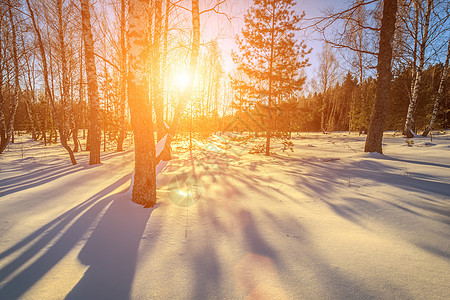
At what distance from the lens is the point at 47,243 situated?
7.13 ft

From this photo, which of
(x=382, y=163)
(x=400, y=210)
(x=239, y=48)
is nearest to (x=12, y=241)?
(x=400, y=210)

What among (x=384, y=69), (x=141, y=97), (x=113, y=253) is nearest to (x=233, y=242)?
(x=113, y=253)

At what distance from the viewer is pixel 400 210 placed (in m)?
2.72

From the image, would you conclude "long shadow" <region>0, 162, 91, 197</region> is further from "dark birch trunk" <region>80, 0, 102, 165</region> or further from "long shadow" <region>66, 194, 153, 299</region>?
"long shadow" <region>66, 194, 153, 299</region>

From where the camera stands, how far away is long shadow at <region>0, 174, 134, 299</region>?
1596 mm

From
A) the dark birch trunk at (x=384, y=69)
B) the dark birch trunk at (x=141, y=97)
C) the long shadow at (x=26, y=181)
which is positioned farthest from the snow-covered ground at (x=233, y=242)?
the dark birch trunk at (x=384, y=69)

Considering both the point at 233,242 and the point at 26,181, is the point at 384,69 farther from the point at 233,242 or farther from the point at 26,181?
the point at 26,181

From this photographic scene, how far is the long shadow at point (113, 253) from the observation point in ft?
5.08

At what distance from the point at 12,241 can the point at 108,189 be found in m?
1.93

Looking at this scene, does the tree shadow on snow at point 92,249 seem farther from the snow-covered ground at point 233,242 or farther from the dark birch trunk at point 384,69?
the dark birch trunk at point 384,69

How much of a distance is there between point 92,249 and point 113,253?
28cm

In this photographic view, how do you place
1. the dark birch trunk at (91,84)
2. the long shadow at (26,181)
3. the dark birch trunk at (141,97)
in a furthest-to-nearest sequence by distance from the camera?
the dark birch trunk at (91,84), the long shadow at (26,181), the dark birch trunk at (141,97)

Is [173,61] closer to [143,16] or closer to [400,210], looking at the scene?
[143,16]

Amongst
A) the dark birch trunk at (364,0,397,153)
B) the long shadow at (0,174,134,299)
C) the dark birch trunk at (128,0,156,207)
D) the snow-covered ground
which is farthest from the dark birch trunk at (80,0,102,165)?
the dark birch trunk at (364,0,397,153)
